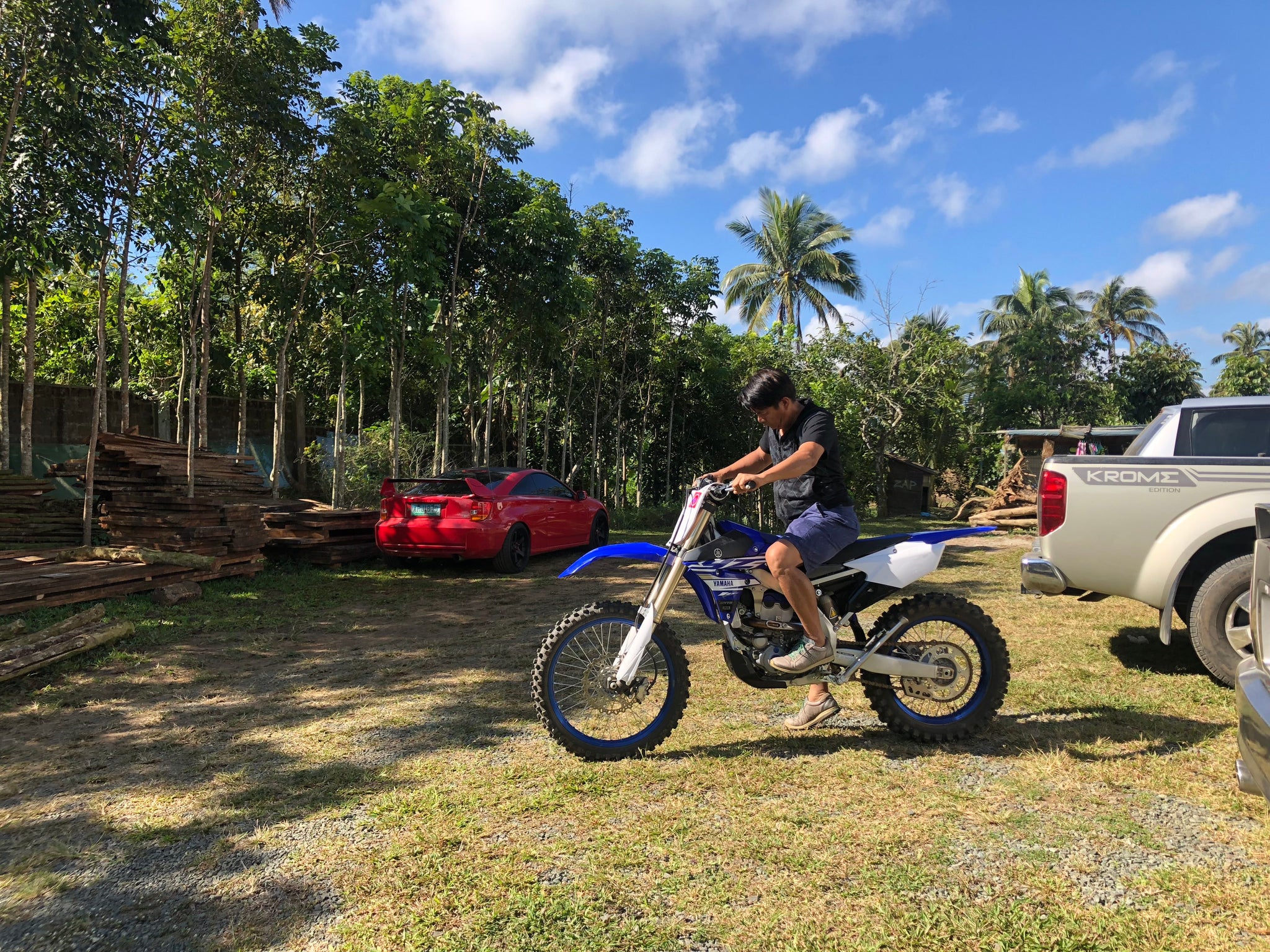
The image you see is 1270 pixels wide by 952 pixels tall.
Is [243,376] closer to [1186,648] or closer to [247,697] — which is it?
[247,697]

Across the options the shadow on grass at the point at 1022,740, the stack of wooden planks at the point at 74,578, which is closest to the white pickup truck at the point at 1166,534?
the shadow on grass at the point at 1022,740

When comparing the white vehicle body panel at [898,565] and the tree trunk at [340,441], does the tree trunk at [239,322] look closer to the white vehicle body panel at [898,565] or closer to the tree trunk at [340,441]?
the tree trunk at [340,441]

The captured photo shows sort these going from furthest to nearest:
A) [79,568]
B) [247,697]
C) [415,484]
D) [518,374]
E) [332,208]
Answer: [518,374]
[332,208]
[415,484]
[79,568]
[247,697]

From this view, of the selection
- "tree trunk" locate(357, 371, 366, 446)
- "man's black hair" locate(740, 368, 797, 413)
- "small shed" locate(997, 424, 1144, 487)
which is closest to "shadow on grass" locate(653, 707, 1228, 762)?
"man's black hair" locate(740, 368, 797, 413)

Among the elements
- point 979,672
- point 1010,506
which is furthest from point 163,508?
point 1010,506

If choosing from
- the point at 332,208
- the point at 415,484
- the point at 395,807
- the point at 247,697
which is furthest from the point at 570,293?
the point at 395,807

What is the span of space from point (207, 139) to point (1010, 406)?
27311mm

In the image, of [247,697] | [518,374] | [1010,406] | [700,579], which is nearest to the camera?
[700,579]

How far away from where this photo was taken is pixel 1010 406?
28781 mm

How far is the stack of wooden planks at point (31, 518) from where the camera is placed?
944 cm

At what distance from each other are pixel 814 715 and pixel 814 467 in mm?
1289

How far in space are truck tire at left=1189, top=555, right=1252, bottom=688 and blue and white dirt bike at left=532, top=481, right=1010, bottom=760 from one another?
66.0 inches

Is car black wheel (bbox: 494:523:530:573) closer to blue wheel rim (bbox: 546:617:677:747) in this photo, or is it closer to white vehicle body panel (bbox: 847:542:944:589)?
blue wheel rim (bbox: 546:617:677:747)

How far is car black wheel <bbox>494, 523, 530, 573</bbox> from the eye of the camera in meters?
9.84
